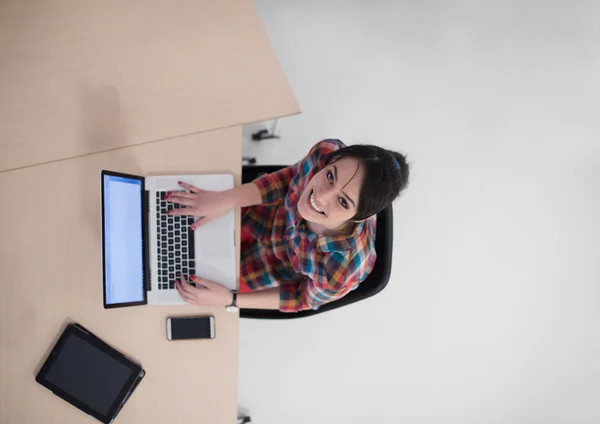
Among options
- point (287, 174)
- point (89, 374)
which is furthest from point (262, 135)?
point (89, 374)

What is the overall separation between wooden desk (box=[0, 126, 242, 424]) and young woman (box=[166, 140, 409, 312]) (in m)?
0.16

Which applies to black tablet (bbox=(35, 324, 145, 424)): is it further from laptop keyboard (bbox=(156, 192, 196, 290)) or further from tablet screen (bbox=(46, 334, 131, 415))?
laptop keyboard (bbox=(156, 192, 196, 290))

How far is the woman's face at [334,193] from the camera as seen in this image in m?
0.95

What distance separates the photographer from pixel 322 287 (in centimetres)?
108

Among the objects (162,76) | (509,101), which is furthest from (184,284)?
(509,101)

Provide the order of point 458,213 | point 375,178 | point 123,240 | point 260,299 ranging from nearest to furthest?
point 375,178 < point 123,240 < point 260,299 < point 458,213

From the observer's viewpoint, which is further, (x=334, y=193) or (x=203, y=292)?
(x=203, y=292)

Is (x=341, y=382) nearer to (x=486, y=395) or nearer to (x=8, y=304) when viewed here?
(x=486, y=395)

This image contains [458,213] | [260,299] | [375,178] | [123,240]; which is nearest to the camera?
[375,178]

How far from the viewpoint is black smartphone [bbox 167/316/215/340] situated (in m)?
1.12

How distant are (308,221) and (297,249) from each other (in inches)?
3.5

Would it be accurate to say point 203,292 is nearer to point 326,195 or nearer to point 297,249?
point 297,249

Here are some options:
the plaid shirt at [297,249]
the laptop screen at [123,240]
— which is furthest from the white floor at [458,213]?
the laptop screen at [123,240]

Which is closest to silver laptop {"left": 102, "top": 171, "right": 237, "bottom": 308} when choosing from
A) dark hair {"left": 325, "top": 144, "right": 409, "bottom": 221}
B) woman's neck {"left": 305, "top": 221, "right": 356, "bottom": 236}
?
woman's neck {"left": 305, "top": 221, "right": 356, "bottom": 236}
